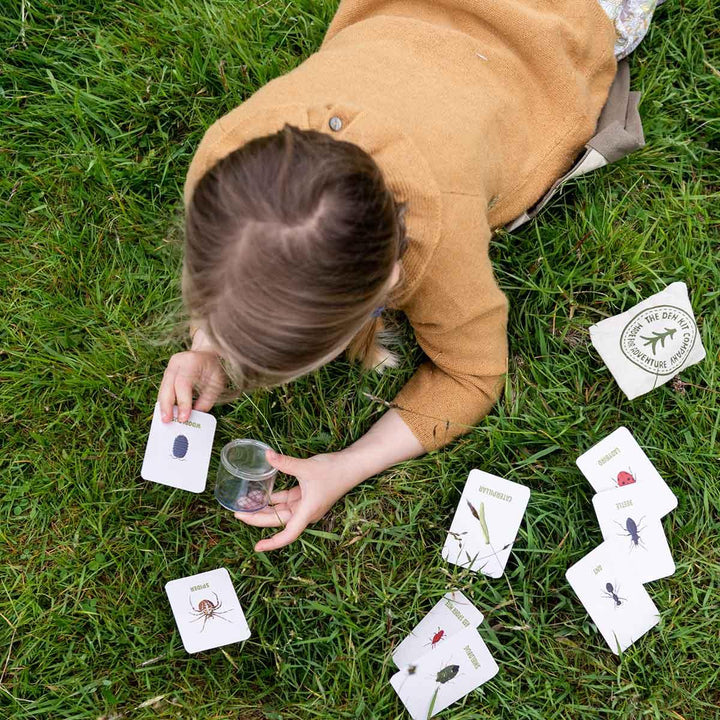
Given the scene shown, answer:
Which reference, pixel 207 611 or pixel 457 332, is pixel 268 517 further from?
→ pixel 457 332

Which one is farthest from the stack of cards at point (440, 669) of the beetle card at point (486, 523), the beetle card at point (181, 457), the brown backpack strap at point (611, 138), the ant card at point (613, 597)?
the brown backpack strap at point (611, 138)

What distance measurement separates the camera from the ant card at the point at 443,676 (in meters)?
2.16

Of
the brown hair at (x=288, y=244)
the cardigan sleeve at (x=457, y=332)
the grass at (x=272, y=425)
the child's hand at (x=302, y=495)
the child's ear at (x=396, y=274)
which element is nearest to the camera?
the brown hair at (x=288, y=244)

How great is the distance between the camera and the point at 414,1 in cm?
207

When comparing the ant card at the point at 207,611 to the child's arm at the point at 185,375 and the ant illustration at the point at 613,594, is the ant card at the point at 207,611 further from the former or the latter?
the ant illustration at the point at 613,594

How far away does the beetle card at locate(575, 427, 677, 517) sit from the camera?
2.28 meters

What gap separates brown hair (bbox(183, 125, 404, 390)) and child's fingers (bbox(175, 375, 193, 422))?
2.26 feet

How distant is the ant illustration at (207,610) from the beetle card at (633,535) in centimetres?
115

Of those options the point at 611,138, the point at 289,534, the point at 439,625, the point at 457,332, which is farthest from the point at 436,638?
the point at 611,138

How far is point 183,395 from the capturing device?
2.21 metres

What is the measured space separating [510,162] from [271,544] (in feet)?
4.13

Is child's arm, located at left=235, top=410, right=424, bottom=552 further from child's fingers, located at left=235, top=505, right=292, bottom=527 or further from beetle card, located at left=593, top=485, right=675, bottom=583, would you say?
beetle card, located at left=593, top=485, right=675, bottom=583

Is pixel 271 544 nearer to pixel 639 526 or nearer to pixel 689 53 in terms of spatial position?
pixel 639 526

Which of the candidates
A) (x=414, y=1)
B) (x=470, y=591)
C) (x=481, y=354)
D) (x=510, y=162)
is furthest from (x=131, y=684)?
(x=414, y=1)
